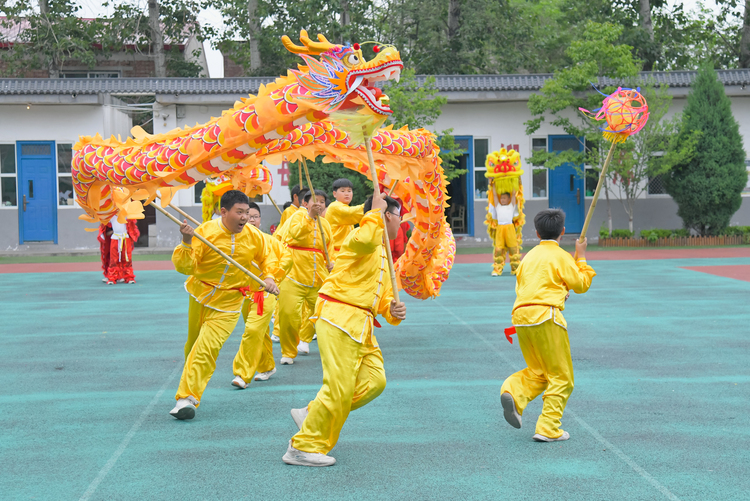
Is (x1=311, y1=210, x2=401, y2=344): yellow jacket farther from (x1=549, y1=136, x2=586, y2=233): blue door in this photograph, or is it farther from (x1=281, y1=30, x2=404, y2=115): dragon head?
(x1=549, y1=136, x2=586, y2=233): blue door

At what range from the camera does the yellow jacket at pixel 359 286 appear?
163 inches

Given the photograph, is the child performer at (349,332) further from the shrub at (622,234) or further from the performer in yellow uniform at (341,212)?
the shrub at (622,234)

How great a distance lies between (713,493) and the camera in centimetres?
369

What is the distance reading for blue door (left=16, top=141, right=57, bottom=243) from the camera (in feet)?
66.0

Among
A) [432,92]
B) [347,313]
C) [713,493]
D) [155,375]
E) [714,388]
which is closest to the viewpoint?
[713,493]

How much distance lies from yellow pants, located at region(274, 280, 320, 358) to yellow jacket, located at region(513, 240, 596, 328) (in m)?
2.51

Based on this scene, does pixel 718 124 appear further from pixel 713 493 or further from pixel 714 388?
pixel 713 493

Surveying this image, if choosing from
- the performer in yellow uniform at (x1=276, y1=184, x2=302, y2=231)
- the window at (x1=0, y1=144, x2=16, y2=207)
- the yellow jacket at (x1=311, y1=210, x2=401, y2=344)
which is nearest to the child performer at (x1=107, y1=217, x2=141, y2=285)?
the performer in yellow uniform at (x1=276, y1=184, x2=302, y2=231)

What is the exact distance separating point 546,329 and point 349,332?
1.19 meters

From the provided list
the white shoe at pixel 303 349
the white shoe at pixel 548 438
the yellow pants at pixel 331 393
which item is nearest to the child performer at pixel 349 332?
the yellow pants at pixel 331 393

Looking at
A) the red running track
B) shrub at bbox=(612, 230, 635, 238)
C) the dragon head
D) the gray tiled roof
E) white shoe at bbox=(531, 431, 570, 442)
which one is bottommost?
white shoe at bbox=(531, 431, 570, 442)

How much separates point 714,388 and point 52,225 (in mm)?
18082

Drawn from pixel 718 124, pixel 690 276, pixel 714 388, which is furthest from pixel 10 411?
pixel 718 124

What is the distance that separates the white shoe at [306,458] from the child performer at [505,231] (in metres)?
9.48
